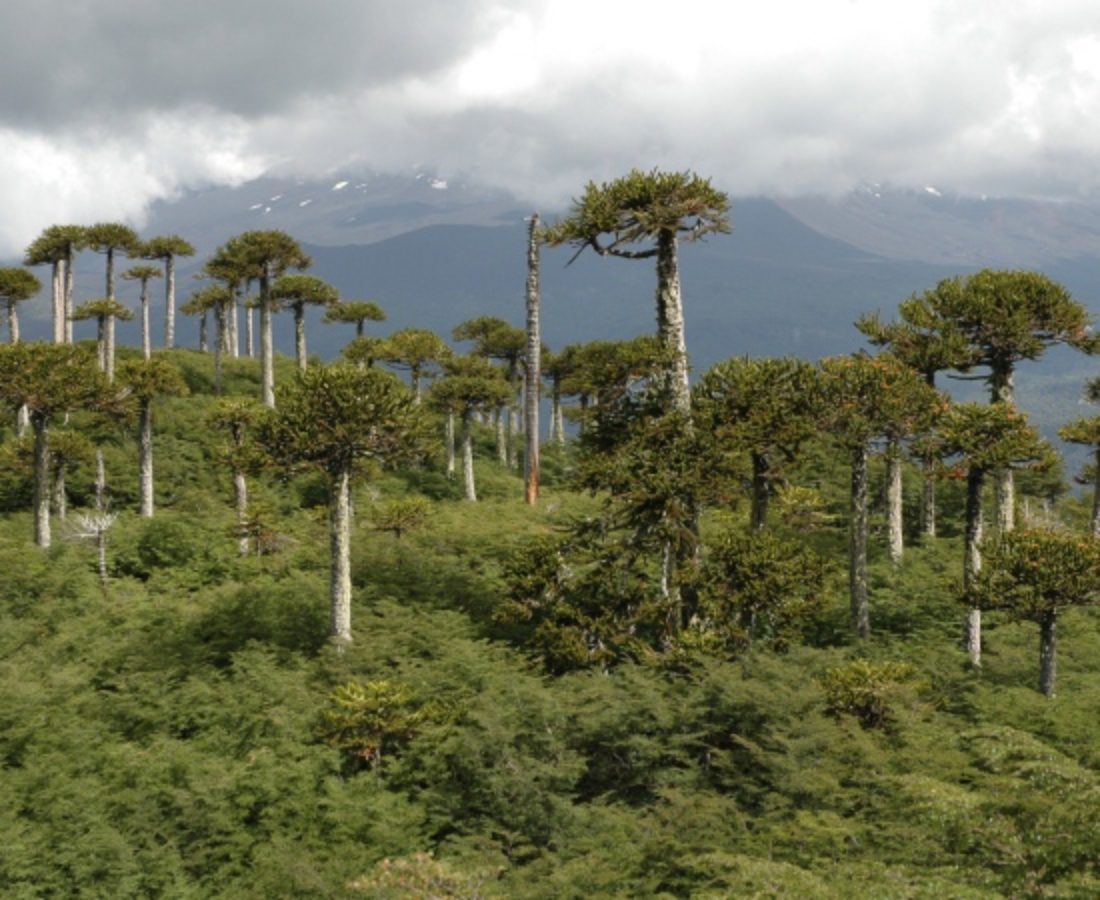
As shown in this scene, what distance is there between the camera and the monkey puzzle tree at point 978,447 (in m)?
20.8

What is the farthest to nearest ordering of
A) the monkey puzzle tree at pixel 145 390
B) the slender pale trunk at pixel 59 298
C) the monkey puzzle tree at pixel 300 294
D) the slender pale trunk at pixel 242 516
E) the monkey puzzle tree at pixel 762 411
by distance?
1. the monkey puzzle tree at pixel 300 294
2. the slender pale trunk at pixel 59 298
3. the monkey puzzle tree at pixel 145 390
4. the slender pale trunk at pixel 242 516
5. the monkey puzzle tree at pixel 762 411

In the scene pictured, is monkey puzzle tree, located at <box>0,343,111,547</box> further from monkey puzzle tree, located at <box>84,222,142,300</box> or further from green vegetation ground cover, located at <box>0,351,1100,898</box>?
monkey puzzle tree, located at <box>84,222,142,300</box>

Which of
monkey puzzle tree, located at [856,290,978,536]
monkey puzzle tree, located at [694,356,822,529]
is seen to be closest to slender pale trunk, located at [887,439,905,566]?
monkey puzzle tree, located at [856,290,978,536]

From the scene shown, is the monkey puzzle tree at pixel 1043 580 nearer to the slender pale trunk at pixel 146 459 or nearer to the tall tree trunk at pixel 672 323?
the tall tree trunk at pixel 672 323

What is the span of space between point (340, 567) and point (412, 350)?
24586mm

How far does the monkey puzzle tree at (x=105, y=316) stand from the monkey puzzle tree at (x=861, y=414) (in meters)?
33.1

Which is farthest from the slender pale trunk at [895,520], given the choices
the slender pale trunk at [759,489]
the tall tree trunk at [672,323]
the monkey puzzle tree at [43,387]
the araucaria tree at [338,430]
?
the monkey puzzle tree at [43,387]

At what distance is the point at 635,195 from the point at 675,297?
244 centimetres

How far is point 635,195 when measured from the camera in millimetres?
17734

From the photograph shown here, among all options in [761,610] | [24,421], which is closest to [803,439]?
[761,610]

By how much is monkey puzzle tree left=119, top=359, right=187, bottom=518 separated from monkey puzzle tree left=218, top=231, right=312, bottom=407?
9730 millimetres

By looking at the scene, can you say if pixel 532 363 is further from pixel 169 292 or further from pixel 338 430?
pixel 169 292

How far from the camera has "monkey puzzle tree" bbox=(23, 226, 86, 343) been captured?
1661 inches

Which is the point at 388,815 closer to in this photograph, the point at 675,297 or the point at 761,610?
the point at 761,610
